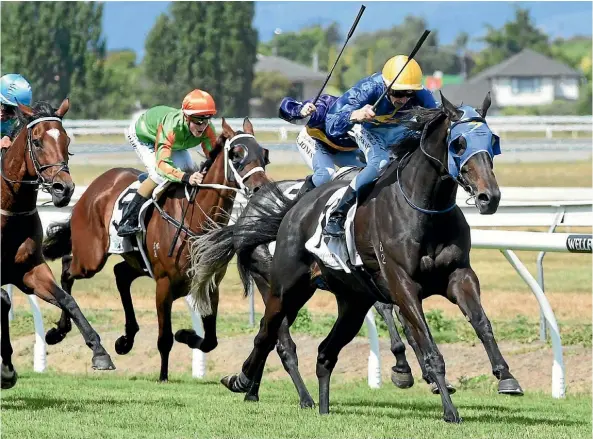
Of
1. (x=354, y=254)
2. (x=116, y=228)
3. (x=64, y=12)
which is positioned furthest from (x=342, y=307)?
(x=64, y=12)

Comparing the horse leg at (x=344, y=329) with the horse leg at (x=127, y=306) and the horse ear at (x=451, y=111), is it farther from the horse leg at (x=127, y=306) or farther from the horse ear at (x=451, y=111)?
the horse leg at (x=127, y=306)

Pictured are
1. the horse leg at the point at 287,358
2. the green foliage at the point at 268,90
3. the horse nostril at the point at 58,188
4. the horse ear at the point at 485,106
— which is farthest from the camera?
the green foliage at the point at 268,90

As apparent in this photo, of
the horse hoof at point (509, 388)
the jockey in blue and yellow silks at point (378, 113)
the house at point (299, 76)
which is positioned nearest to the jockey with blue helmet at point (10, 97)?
the jockey in blue and yellow silks at point (378, 113)

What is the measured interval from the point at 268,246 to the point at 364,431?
2560mm

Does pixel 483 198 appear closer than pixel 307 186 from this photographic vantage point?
Yes

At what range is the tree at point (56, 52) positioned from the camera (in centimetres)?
5078

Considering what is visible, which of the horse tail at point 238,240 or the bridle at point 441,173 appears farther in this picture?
the horse tail at point 238,240

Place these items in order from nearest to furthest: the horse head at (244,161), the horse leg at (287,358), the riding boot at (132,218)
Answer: the horse leg at (287,358) → the horse head at (244,161) → the riding boot at (132,218)

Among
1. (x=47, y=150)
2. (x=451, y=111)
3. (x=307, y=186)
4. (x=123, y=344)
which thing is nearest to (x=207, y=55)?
(x=123, y=344)

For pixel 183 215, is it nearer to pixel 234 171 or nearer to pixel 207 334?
pixel 234 171

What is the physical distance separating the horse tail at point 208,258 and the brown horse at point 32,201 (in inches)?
39.8

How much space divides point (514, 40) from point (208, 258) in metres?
92.1

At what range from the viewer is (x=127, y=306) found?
10297 mm

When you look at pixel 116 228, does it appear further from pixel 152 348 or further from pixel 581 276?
pixel 581 276
